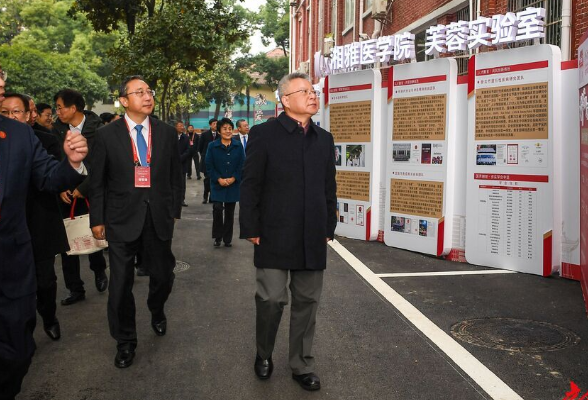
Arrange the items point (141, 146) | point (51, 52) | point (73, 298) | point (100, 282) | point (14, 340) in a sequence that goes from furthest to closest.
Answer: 1. point (51, 52)
2. point (100, 282)
3. point (73, 298)
4. point (141, 146)
5. point (14, 340)

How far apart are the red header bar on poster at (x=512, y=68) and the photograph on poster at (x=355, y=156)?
2.66 meters

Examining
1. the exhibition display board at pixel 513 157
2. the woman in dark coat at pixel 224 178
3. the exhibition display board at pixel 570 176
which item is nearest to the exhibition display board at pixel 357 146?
the woman in dark coat at pixel 224 178

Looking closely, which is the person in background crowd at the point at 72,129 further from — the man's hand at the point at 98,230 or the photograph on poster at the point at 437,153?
the photograph on poster at the point at 437,153

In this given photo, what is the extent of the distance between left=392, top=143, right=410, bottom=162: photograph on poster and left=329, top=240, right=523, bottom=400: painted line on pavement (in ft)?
7.29

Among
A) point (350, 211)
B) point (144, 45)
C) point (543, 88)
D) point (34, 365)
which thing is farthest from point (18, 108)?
point (144, 45)

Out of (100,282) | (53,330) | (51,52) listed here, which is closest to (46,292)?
(53,330)

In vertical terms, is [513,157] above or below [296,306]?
above

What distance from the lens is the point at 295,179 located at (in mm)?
4492

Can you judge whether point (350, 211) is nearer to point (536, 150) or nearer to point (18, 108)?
point (536, 150)

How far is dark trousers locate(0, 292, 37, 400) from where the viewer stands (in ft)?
10.7

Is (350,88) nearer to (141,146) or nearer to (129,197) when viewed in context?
(141,146)

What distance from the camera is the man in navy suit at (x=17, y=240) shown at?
10.6 feet

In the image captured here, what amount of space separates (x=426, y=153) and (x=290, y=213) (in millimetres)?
5376

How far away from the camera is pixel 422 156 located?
376 inches
